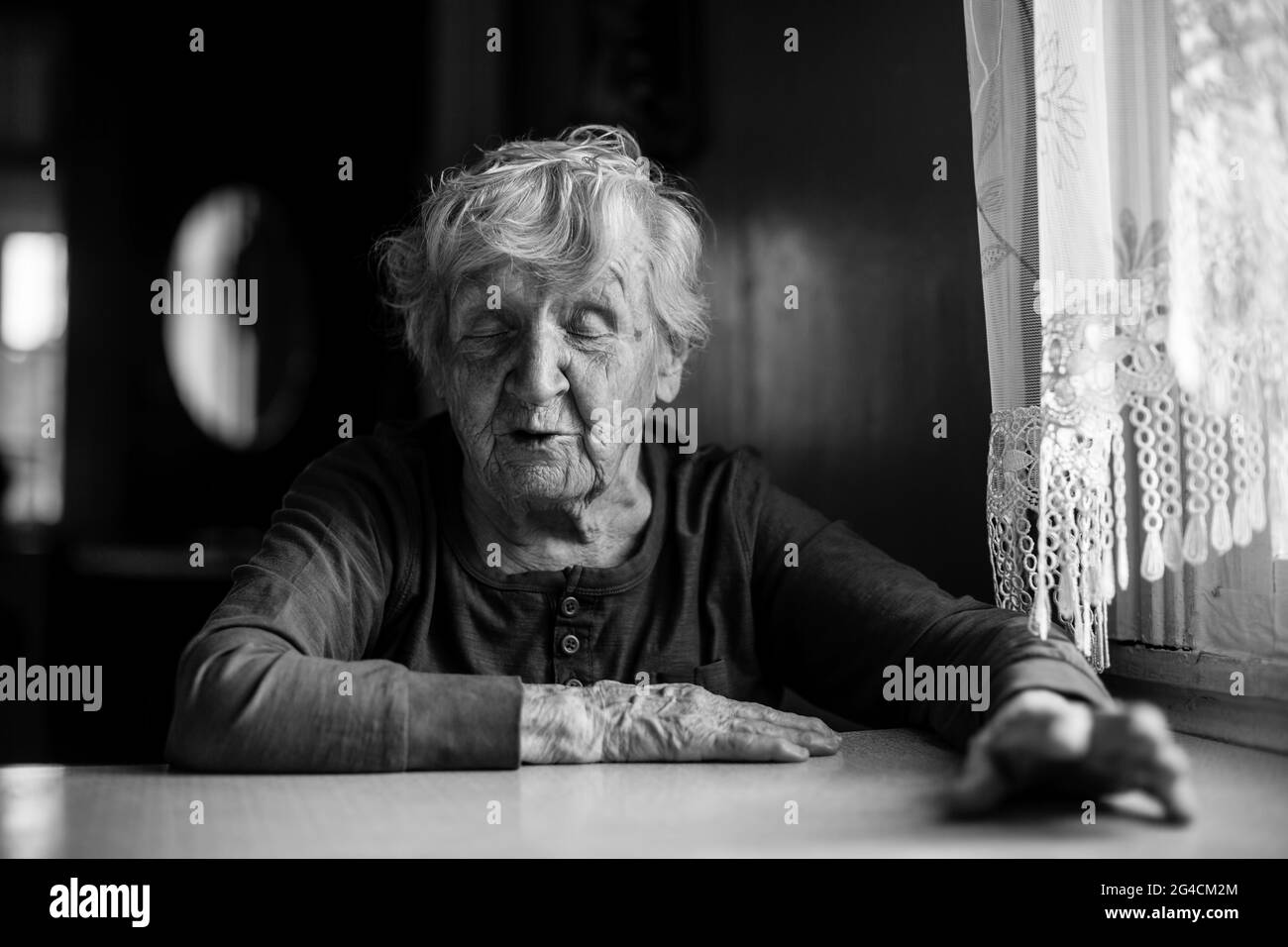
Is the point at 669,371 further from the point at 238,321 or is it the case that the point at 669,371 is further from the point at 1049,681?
the point at 238,321

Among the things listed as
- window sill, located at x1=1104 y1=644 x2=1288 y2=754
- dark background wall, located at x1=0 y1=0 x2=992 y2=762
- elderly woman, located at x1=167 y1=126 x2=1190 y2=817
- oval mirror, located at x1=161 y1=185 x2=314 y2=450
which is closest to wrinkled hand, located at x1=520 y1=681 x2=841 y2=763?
elderly woman, located at x1=167 y1=126 x2=1190 y2=817

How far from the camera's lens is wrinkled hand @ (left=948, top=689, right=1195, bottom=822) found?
37.3 inches

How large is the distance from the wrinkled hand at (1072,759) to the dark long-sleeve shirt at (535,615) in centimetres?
20

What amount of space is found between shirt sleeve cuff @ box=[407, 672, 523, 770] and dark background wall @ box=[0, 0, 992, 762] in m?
1.13

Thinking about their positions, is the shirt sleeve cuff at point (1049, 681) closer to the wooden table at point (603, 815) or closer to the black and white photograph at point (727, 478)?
the black and white photograph at point (727, 478)

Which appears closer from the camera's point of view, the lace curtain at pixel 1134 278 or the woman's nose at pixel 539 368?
the lace curtain at pixel 1134 278

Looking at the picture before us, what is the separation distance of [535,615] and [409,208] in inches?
56.9

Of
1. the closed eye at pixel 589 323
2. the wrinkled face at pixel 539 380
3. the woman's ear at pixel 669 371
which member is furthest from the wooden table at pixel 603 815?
the woman's ear at pixel 669 371

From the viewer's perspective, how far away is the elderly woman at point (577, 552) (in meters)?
1.30

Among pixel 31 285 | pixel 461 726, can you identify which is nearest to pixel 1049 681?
pixel 461 726

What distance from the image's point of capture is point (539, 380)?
154 cm

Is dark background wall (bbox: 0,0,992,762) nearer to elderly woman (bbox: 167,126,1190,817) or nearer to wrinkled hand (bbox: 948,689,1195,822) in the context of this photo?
elderly woman (bbox: 167,126,1190,817)
